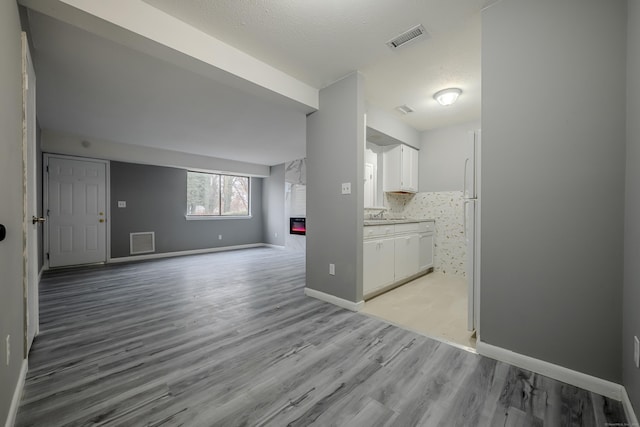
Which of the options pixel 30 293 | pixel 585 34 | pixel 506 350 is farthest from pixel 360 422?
pixel 30 293

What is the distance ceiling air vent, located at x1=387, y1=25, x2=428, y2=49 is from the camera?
2088 millimetres

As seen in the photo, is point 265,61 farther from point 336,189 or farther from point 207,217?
point 207,217

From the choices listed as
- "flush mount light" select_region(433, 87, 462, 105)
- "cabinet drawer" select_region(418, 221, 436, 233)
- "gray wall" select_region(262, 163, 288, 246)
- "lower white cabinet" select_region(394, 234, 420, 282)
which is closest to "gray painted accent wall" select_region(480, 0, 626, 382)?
"flush mount light" select_region(433, 87, 462, 105)

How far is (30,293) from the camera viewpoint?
2.01m

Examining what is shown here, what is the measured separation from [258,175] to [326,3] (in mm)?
6003

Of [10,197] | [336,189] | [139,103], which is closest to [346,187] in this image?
[336,189]

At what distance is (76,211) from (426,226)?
6.28 metres

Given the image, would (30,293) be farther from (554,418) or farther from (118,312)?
(554,418)

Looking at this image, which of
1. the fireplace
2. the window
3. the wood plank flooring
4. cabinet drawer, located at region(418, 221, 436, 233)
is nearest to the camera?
the wood plank flooring

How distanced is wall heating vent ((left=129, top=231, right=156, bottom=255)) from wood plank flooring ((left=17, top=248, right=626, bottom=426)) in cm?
305

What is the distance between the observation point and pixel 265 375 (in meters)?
1.62

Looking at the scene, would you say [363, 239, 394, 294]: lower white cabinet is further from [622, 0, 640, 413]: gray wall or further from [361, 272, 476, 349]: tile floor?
[622, 0, 640, 413]: gray wall

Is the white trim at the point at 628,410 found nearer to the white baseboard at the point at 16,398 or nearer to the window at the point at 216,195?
the white baseboard at the point at 16,398

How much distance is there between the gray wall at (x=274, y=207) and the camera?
7.39m
